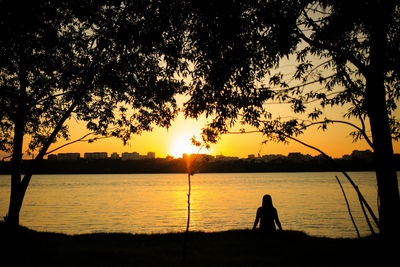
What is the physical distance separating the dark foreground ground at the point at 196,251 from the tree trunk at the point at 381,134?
2.57ft

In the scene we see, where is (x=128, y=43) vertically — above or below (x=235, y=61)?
above

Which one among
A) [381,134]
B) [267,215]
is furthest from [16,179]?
[381,134]

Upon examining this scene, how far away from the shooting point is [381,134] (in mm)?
7969

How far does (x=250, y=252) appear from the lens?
11.4 meters

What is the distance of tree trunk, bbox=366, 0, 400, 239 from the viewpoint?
748 cm

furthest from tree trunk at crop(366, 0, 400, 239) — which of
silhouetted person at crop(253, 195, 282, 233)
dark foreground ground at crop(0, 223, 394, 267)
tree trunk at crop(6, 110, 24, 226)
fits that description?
tree trunk at crop(6, 110, 24, 226)

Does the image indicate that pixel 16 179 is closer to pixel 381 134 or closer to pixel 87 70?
pixel 87 70

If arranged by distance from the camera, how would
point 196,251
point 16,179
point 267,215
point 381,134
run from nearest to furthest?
point 381,134, point 196,251, point 267,215, point 16,179

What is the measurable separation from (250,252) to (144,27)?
837 centimetres

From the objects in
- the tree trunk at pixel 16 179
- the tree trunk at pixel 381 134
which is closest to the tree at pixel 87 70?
the tree trunk at pixel 16 179

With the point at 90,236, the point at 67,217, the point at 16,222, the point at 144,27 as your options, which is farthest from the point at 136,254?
the point at 67,217

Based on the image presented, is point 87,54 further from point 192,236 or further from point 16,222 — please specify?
point 192,236

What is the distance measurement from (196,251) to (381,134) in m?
7.16

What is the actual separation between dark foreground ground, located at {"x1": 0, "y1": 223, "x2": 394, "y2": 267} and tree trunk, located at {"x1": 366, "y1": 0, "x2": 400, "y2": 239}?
0.78 m
